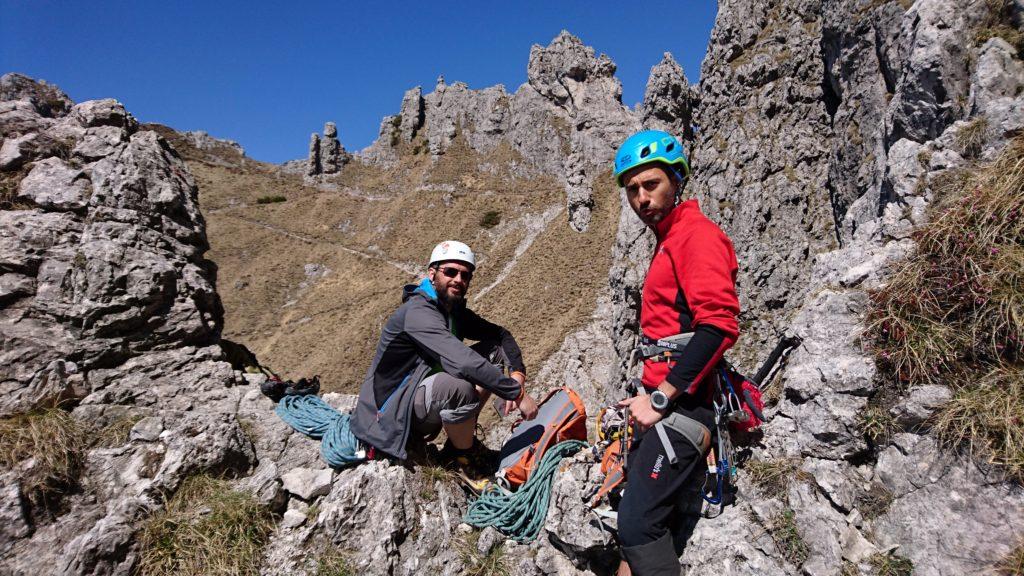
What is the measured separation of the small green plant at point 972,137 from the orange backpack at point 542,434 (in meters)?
4.90

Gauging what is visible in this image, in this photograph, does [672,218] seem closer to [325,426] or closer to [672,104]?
[325,426]

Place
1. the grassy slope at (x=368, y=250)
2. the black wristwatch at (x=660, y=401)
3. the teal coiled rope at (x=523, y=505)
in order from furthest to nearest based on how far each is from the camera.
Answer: the grassy slope at (x=368, y=250) → the teal coiled rope at (x=523, y=505) → the black wristwatch at (x=660, y=401)

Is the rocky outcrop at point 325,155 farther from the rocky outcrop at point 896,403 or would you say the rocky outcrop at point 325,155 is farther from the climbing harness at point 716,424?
the climbing harness at point 716,424

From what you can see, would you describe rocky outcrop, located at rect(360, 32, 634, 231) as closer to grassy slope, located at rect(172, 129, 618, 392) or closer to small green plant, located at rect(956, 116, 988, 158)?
grassy slope, located at rect(172, 129, 618, 392)

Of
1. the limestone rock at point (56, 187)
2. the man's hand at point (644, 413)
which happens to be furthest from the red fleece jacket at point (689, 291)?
the limestone rock at point (56, 187)

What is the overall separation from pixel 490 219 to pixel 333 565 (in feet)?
224

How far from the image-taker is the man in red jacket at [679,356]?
3275 mm

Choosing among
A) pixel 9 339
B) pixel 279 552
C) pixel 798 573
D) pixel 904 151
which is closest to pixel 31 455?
pixel 9 339

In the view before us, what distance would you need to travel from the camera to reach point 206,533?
4.61 m

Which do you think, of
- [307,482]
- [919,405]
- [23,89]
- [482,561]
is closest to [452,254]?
[307,482]

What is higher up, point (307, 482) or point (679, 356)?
point (679, 356)

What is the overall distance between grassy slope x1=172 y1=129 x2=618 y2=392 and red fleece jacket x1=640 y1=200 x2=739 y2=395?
29912mm

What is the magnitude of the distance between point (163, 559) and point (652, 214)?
6083mm

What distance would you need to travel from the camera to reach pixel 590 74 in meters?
85.6
